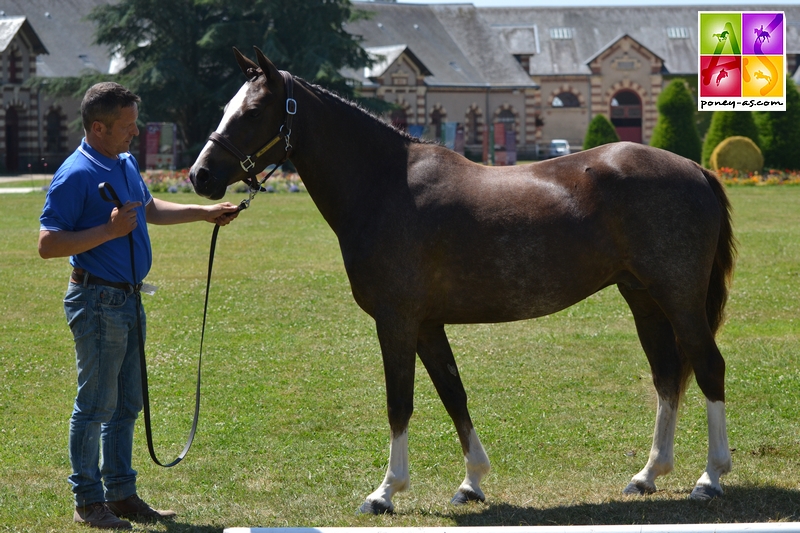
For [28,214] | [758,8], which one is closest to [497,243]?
[28,214]

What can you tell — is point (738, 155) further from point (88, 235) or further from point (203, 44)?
point (88, 235)

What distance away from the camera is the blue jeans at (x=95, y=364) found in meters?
4.84

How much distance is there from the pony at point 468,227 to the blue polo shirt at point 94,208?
1.34 ft

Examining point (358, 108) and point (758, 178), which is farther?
point (758, 178)

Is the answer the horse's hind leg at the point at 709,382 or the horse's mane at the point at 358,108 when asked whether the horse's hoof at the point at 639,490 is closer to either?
the horse's hind leg at the point at 709,382

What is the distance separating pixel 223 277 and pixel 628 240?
32.8 feet

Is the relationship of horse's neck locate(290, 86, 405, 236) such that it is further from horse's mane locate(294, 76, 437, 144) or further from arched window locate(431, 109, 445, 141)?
arched window locate(431, 109, 445, 141)

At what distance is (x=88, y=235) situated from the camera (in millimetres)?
4672

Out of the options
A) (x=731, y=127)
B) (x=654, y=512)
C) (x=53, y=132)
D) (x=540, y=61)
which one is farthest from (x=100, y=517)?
(x=540, y=61)

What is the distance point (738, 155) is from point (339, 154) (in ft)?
108

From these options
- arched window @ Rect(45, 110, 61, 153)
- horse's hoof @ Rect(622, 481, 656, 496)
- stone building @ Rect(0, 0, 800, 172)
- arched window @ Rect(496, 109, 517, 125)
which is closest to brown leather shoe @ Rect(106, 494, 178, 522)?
horse's hoof @ Rect(622, 481, 656, 496)

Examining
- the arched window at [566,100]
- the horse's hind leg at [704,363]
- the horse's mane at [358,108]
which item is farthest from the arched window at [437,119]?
the horse's hind leg at [704,363]

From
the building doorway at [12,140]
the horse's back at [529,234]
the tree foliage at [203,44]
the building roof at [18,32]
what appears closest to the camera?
the horse's back at [529,234]

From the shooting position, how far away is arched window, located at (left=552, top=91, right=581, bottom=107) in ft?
213
